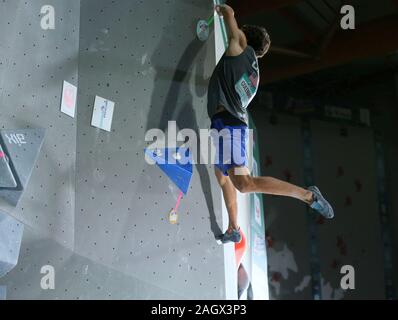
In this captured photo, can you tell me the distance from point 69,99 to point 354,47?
4.20 m

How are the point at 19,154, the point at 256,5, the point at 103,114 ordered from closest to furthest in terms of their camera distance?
the point at 19,154 → the point at 103,114 → the point at 256,5

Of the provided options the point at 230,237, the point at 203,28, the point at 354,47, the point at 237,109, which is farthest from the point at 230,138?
the point at 354,47

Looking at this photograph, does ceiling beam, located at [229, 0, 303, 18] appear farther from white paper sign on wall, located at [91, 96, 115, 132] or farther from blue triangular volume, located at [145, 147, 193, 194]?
white paper sign on wall, located at [91, 96, 115, 132]

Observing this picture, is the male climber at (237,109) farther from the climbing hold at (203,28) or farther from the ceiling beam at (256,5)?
the ceiling beam at (256,5)

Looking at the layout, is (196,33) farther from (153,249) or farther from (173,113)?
(153,249)

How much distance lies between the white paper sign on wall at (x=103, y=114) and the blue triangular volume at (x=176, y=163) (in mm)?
254

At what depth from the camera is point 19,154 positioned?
222 centimetres

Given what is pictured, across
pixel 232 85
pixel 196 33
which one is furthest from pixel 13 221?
pixel 196 33

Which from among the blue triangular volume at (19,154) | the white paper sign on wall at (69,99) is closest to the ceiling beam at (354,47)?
the white paper sign on wall at (69,99)

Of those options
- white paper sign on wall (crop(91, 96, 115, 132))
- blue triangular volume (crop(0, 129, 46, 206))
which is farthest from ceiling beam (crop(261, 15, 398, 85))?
blue triangular volume (crop(0, 129, 46, 206))

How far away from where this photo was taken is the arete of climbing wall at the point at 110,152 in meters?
2.28

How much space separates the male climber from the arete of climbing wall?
0.77ft

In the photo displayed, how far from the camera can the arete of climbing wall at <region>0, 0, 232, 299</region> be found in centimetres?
228

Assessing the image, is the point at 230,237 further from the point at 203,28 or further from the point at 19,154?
the point at 19,154
